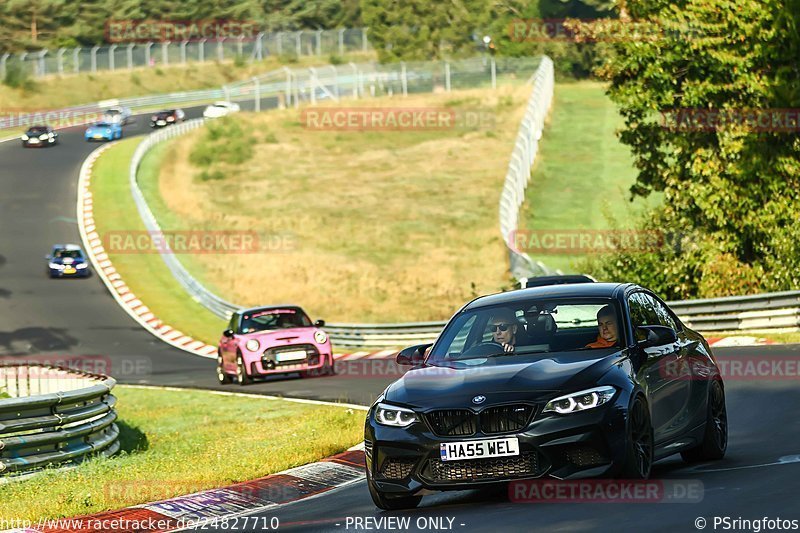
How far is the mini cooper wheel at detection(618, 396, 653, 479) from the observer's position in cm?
868

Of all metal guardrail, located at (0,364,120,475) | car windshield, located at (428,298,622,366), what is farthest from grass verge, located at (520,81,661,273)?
car windshield, located at (428,298,622,366)

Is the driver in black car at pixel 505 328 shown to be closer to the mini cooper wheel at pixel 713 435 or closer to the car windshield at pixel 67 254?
the mini cooper wheel at pixel 713 435

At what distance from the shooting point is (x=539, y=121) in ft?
194

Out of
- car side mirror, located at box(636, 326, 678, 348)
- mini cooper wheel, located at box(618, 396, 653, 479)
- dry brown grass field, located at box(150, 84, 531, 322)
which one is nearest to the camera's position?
mini cooper wheel, located at box(618, 396, 653, 479)

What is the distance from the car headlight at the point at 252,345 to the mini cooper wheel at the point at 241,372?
345 millimetres

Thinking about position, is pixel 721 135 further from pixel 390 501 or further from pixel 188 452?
pixel 390 501

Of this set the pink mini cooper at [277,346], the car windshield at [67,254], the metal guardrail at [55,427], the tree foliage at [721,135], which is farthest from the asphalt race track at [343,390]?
the tree foliage at [721,135]

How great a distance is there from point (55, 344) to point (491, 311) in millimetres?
29278

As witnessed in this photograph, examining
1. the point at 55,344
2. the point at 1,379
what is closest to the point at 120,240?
the point at 55,344

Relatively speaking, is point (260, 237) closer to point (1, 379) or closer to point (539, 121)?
point (539, 121)

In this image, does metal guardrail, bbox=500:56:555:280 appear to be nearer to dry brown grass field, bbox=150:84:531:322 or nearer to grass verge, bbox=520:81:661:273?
grass verge, bbox=520:81:661:273

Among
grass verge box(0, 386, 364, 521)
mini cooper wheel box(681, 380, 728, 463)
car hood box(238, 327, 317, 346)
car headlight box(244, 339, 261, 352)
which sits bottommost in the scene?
car headlight box(244, 339, 261, 352)

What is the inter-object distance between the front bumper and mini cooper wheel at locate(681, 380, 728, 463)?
2125mm

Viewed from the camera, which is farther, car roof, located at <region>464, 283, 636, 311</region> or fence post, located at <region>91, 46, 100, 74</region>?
fence post, located at <region>91, 46, 100, 74</region>
